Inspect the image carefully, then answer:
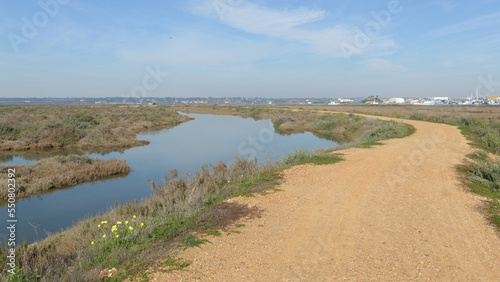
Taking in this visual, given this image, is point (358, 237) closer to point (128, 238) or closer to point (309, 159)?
point (128, 238)

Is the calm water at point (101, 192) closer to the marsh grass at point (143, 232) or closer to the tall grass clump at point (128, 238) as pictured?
the marsh grass at point (143, 232)

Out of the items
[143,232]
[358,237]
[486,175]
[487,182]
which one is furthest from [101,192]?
[486,175]

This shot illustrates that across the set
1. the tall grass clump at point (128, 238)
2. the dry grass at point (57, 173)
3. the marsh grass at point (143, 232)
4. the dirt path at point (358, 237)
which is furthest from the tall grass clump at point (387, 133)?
the dry grass at point (57, 173)

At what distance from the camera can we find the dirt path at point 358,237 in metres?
4.47

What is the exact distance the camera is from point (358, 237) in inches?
222

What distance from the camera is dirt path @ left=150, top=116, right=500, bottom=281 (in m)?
4.47

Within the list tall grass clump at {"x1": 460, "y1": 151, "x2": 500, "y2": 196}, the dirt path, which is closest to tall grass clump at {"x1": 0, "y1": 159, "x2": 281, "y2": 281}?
the dirt path

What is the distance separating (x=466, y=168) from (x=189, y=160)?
1475 centimetres

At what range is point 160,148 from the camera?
2423 centimetres

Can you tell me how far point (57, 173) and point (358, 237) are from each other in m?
14.2

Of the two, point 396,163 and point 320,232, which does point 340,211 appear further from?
point 396,163

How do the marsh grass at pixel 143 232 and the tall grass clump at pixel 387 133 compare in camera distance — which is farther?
the tall grass clump at pixel 387 133

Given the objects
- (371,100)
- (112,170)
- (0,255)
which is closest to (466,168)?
(0,255)

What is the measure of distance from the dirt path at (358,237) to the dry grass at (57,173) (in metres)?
10.1
